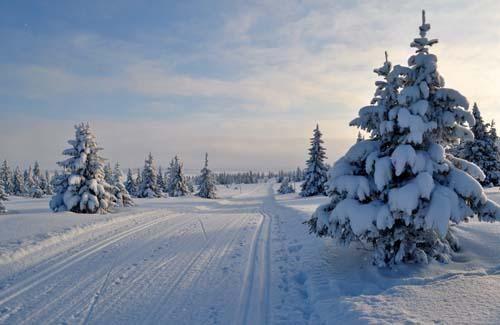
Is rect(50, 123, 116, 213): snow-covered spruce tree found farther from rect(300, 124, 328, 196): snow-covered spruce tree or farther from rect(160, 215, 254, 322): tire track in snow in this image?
rect(300, 124, 328, 196): snow-covered spruce tree

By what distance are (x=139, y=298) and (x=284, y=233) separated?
27.4 ft

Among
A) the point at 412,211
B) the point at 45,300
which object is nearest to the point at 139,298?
the point at 45,300

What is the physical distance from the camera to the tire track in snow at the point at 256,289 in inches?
215

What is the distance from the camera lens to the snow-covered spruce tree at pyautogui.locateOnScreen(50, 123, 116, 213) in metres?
21.8

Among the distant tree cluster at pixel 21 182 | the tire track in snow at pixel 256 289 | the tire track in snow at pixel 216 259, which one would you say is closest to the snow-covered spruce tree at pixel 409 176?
the tire track in snow at pixel 256 289

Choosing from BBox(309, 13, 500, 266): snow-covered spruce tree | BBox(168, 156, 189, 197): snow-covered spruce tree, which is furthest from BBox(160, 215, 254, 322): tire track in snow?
BBox(168, 156, 189, 197): snow-covered spruce tree

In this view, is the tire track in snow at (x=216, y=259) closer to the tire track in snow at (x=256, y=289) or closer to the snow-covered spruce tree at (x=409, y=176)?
the tire track in snow at (x=256, y=289)

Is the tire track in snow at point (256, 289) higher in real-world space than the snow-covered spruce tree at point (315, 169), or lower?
lower

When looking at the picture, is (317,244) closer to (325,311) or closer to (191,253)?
(191,253)

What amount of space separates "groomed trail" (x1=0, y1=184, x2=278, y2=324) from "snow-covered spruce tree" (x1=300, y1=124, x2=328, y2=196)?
33263mm

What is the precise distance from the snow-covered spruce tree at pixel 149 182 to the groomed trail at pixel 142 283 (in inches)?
1681

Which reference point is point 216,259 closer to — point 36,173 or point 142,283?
point 142,283

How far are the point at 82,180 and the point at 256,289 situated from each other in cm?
1976

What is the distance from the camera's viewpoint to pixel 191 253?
9.84m
